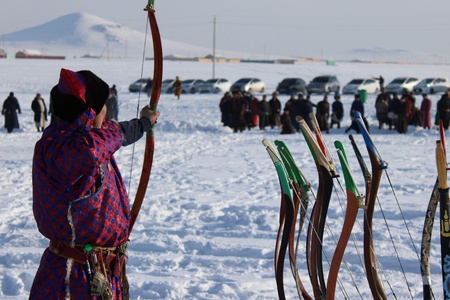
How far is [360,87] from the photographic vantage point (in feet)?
107

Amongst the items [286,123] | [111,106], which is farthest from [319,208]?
[111,106]

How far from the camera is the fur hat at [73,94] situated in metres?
2.87

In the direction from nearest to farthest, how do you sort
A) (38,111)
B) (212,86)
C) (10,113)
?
(10,113), (38,111), (212,86)

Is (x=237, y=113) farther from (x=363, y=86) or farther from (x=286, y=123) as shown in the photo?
(x=363, y=86)

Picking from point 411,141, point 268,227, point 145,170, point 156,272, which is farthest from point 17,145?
point 145,170

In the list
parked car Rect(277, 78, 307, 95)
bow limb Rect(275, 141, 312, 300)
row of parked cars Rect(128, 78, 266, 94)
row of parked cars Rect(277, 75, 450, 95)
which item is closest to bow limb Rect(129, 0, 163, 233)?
bow limb Rect(275, 141, 312, 300)

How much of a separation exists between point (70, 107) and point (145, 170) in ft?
2.91

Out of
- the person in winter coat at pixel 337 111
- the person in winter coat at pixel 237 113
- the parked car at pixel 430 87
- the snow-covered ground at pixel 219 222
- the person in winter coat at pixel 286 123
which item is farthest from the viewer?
the parked car at pixel 430 87

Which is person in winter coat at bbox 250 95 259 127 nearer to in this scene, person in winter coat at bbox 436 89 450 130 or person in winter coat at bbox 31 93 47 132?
person in winter coat at bbox 436 89 450 130

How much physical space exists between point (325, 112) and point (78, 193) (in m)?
16.4

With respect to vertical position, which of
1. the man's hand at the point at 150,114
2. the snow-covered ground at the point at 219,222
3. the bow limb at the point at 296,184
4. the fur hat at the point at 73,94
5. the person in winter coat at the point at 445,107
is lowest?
the snow-covered ground at the point at 219,222

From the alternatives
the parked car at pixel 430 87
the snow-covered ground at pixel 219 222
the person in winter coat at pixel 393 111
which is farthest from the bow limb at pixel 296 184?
the parked car at pixel 430 87

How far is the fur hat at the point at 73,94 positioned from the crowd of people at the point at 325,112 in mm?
14929

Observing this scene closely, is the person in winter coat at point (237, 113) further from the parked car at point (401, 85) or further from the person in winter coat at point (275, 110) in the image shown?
the parked car at point (401, 85)
